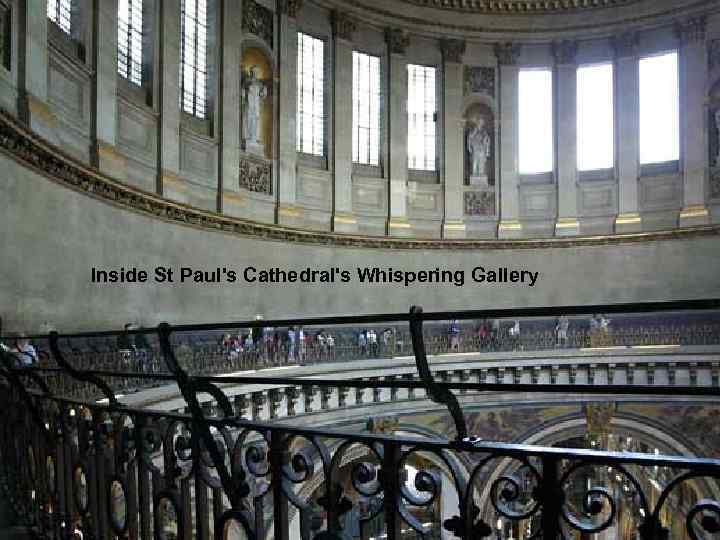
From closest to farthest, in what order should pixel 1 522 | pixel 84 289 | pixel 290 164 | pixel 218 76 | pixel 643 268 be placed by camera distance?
1. pixel 1 522
2. pixel 84 289
3. pixel 218 76
4. pixel 290 164
5. pixel 643 268

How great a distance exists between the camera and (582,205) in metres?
23.8

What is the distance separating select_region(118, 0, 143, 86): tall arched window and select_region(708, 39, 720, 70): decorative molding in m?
17.9

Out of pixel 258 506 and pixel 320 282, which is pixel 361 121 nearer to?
pixel 320 282

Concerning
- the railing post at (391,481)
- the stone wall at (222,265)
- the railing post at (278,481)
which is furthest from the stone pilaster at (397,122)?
the railing post at (391,481)

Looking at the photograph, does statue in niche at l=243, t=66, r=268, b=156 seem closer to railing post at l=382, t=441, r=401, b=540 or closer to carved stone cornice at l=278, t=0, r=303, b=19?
carved stone cornice at l=278, t=0, r=303, b=19

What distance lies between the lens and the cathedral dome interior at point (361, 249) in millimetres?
2920

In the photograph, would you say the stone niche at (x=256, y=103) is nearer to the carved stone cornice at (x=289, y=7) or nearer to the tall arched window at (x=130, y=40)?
the carved stone cornice at (x=289, y=7)

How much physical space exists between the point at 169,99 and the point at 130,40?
5.23 feet

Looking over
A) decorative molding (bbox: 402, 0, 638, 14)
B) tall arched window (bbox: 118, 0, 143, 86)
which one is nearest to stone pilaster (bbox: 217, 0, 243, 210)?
tall arched window (bbox: 118, 0, 143, 86)

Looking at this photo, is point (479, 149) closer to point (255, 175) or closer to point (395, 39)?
point (395, 39)

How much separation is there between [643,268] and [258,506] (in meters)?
22.6

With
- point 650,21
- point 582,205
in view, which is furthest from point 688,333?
point 650,21

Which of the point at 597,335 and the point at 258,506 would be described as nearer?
the point at 258,506

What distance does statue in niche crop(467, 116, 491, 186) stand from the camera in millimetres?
24094
